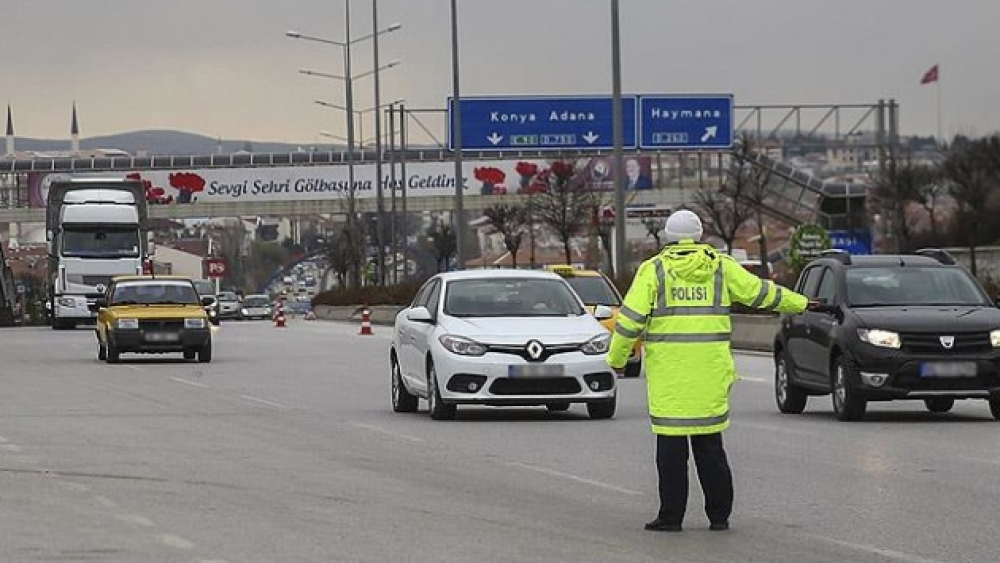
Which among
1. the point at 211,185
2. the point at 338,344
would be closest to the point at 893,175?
the point at 338,344

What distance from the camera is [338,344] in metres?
48.2

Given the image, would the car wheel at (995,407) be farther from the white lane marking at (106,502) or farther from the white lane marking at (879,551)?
the white lane marking at (106,502)

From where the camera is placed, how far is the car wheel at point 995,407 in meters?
21.0

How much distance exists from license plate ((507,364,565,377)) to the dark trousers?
8963 mm

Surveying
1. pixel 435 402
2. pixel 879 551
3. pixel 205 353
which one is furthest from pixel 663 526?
pixel 205 353


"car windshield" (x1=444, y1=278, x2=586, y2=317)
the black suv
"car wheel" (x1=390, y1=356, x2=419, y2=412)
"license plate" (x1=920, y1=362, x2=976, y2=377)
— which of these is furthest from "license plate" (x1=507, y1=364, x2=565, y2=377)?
"license plate" (x1=920, y1=362, x2=976, y2=377)

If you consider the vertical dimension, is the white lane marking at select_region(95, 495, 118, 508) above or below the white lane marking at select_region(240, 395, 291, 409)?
above

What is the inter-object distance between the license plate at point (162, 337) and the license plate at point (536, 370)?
16501mm

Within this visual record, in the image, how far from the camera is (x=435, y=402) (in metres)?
21.6

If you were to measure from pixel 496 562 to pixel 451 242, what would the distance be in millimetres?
89752

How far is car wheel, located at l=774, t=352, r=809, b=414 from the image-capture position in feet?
74.2

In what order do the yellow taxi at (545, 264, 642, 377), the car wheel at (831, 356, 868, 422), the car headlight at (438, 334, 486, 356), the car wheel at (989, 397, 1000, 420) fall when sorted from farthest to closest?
1. the yellow taxi at (545, 264, 642, 377)
2. the car headlight at (438, 334, 486, 356)
3. the car wheel at (989, 397, 1000, 420)
4. the car wheel at (831, 356, 868, 422)

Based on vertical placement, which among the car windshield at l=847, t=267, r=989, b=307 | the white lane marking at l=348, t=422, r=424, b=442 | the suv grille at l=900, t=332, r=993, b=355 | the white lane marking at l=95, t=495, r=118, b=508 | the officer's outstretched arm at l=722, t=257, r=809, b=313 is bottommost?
the white lane marking at l=348, t=422, r=424, b=442

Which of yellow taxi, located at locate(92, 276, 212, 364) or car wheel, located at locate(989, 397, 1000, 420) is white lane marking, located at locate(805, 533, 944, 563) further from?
yellow taxi, located at locate(92, 276, 212, 364)
